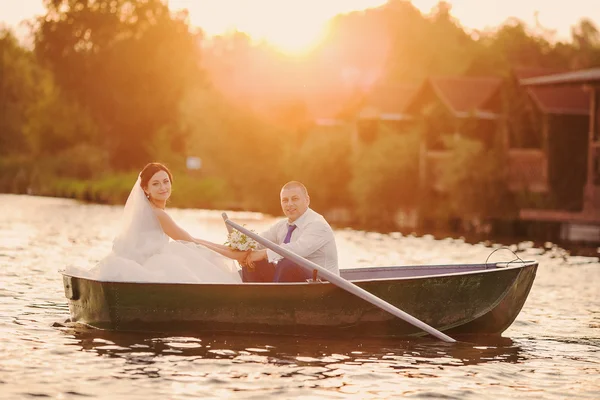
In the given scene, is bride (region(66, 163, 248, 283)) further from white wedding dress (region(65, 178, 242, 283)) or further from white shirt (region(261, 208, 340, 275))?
white shirt (region(261, 208, 340, 275))

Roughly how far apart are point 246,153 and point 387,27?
54.0m

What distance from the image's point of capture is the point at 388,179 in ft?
140

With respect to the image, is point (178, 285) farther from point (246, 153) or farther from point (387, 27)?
point (387, 27)

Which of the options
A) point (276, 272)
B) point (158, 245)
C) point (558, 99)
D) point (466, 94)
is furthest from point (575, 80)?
point (158, 245)

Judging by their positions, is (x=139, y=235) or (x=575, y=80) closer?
(x=139, y=235)

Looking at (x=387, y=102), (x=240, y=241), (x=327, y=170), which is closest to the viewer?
(x=240, y=241)

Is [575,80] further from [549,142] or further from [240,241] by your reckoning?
[240,241]

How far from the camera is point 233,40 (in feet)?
567

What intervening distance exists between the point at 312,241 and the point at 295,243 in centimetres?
19

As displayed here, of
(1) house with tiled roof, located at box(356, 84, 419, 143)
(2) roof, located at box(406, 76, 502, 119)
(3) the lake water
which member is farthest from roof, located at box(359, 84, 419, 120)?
(3) the lake water

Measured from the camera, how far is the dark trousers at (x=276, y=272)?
13508 mm

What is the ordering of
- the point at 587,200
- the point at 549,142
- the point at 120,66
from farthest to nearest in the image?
the point at 120,66, the point at 549,142, the point at 587,200

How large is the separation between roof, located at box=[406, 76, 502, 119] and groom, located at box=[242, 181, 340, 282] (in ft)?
Result: 97.7

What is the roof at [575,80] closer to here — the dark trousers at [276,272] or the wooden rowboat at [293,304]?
the wooden rowboat at [293,304]
